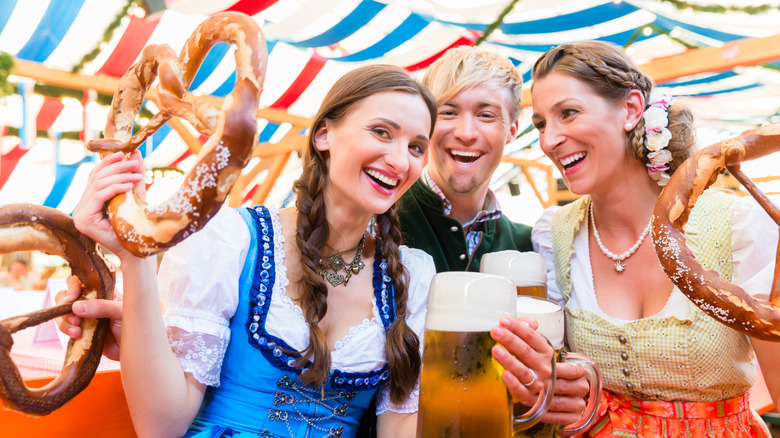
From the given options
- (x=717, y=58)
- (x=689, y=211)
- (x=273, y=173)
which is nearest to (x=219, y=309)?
(x=689, y=211)

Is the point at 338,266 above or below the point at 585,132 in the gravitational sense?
below

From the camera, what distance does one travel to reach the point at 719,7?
4398mm

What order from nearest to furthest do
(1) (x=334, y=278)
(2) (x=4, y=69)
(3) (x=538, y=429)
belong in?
(3) (x=538, y=429)
(1) (x=334, y=278)
(2) (x=4, y=69)

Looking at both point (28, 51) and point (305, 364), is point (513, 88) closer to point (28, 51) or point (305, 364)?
point (305, 364)

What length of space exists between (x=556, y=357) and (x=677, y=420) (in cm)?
62

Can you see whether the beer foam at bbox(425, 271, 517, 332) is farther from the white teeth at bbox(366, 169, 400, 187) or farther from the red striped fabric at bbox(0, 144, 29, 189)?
the red striped fabric at bbox(0, 144, 29, 189)

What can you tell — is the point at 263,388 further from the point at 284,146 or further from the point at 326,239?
the point at 284,146

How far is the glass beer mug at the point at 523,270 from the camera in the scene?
125 cm

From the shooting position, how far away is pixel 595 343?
1528 mm

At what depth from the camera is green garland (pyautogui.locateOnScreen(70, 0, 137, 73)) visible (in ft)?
15.4

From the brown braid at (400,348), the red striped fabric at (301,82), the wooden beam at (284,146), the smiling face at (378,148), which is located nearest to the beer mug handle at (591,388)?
the brown braid at (400,348)

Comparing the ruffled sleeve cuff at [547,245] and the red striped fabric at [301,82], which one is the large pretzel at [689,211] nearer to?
the ruffled sleeve cuff at [547,245]

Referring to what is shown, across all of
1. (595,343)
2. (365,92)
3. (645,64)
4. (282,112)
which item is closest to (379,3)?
(282,112)

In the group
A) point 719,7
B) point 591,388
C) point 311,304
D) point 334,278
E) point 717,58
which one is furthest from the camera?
point 717,58
